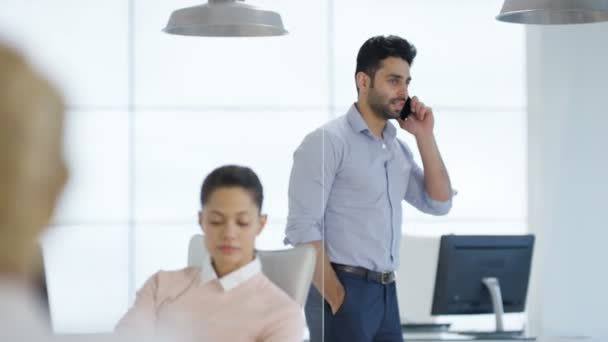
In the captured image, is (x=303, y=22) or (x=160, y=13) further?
(x=303, y=22)

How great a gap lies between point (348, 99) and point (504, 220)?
4.71 ft

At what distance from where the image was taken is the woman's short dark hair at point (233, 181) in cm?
250

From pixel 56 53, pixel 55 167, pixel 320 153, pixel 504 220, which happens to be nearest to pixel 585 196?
pixel 504 220

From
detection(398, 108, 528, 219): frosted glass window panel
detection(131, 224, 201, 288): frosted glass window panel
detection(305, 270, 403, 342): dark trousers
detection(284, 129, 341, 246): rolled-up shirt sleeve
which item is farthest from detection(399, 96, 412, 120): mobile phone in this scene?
detection(398, 108, 528, 219): frosted glass window panel

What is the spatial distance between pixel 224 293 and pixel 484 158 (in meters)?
5.21

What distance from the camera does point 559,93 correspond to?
23.6 ft

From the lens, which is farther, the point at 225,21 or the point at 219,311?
the point at 225,21

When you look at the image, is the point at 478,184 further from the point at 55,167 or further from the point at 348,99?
the point at 55,167

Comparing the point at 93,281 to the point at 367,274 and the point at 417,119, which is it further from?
the point at 417,119

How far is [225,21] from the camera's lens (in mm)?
2789

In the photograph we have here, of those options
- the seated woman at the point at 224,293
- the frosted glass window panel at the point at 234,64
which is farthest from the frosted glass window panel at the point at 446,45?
the seated woman at the point at 224,293

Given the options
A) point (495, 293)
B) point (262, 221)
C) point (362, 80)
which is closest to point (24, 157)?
point (262, 221)

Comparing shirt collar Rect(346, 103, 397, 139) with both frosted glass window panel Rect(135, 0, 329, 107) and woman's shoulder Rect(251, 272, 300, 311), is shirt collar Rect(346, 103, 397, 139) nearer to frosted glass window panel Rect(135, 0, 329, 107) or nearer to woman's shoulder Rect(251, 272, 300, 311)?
frosted glass window panel Rect(135, 0, 329, 107)

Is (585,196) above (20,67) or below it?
below
